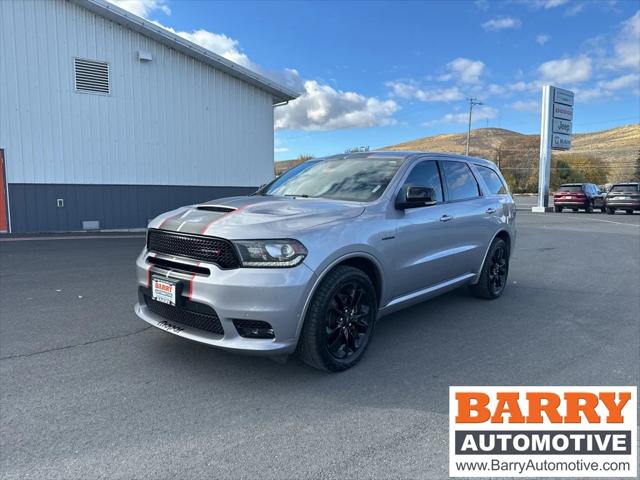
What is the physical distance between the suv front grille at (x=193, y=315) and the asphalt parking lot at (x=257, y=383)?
418mm

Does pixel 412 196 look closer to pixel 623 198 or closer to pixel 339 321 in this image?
pixel 339 321

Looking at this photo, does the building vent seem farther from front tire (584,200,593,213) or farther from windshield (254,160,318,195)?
front tire (584,200,593,213)

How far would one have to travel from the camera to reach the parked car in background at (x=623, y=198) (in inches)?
930

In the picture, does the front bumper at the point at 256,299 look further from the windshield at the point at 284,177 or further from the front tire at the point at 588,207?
the front tire at the point at 588,207

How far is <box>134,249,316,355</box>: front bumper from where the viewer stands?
303 cm

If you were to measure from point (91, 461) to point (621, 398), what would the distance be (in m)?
3.52

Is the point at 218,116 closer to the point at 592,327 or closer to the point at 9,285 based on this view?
the point at 9,285

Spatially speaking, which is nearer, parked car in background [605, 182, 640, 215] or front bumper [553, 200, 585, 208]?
parked car in background [605, 182, 640, 215]

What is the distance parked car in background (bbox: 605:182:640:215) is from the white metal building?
64.5ft

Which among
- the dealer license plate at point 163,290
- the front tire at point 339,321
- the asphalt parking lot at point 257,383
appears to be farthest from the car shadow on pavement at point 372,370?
the dealer license plate at point 163,290

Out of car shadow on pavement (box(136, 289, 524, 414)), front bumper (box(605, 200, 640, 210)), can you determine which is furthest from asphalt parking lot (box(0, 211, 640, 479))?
front bumper (box(605, 200, 640, 210))

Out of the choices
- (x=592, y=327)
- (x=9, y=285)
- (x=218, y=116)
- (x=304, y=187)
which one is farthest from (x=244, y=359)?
(x=218, y=116)

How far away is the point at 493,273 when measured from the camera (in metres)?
5.91

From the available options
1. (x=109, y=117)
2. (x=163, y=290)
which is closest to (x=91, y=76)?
(x=109, y=117)
